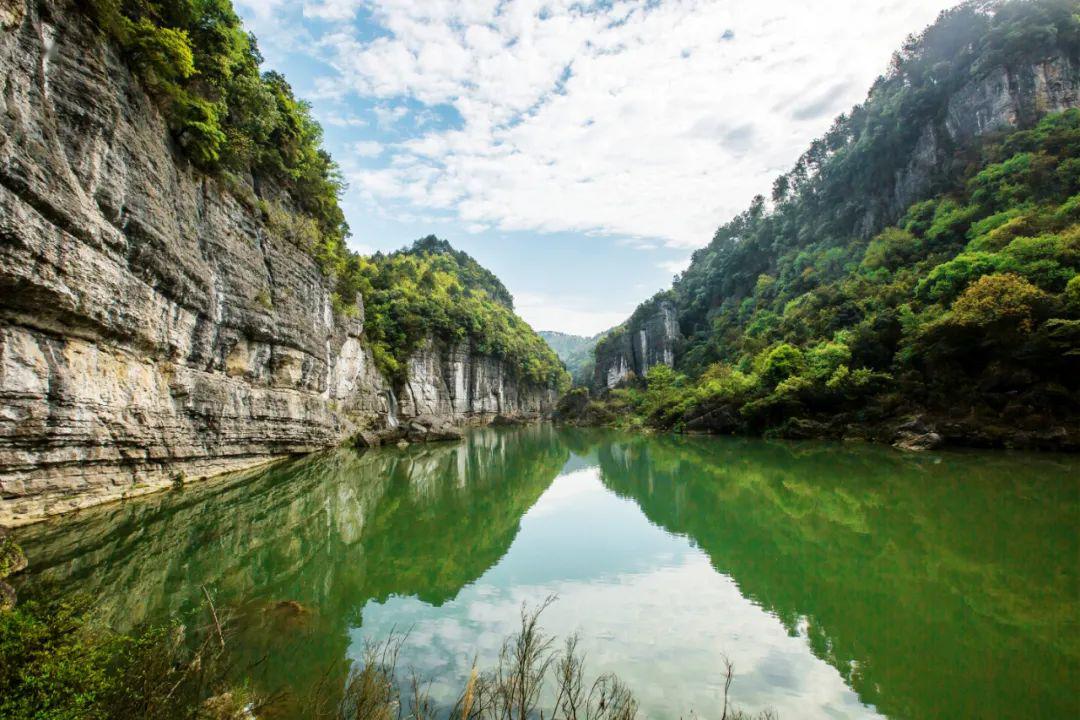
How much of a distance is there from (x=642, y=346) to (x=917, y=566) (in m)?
57.6

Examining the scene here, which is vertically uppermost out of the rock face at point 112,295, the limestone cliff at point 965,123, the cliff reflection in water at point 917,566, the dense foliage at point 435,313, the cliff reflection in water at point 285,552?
the limestone cliff at point 965,123

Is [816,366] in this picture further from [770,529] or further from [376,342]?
[376,342]

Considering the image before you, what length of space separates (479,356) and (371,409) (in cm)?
2245

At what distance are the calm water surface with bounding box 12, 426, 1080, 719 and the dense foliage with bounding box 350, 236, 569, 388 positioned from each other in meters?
20.2

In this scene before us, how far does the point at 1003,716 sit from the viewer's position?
3.32 metres

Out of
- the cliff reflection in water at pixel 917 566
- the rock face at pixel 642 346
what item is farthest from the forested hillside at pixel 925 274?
the cliff reflection in water at pixel 917 566

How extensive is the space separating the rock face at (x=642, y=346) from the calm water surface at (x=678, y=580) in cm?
4797

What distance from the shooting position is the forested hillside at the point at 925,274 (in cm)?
1689

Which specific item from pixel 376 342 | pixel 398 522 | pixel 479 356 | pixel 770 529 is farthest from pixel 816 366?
Answer: pixel 479 356

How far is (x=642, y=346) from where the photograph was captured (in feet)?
207

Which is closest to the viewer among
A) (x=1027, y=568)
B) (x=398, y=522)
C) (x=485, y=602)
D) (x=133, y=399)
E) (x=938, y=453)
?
(x=485, y=602)

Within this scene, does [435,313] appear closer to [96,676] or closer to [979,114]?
[96,676]

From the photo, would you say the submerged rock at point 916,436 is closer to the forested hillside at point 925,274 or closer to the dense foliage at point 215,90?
the forested hillside at point 925,274

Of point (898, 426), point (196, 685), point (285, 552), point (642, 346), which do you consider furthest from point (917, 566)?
point (642, 346)
